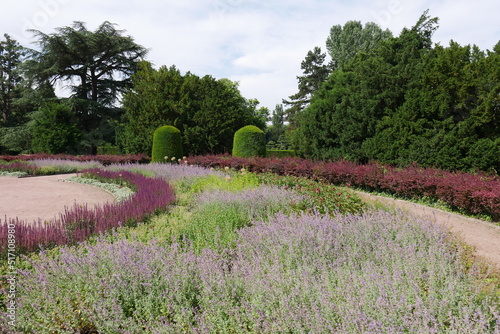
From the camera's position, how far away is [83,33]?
2795 centimetres

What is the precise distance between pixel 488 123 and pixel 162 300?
1155 centimetres

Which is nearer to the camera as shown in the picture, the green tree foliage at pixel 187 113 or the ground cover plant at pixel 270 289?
the ground cover plant at pixel 270 289

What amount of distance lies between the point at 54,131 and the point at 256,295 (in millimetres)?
25860

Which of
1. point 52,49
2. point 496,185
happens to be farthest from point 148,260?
point 52,49

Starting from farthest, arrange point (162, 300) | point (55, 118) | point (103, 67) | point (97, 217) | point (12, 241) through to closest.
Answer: point (103, 67), point (55, 118), point (97, 217), point (12, 241), point (162, 300)

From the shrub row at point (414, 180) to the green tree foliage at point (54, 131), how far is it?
16.5 meters

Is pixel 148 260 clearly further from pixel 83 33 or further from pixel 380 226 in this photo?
pixel 83 33

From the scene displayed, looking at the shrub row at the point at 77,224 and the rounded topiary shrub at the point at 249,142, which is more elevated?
the rounded topiary shrub at the point at 249,142

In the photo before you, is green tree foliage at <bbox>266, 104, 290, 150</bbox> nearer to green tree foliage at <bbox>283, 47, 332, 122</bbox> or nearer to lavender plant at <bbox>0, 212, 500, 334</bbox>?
green tree foliage at <bbox>283, 47, 332, 122</bbox>

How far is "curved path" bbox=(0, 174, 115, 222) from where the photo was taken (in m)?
6.74

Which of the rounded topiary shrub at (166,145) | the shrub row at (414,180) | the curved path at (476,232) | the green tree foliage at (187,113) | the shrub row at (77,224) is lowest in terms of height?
the curved path at (476,232)

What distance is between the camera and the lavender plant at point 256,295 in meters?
2.08

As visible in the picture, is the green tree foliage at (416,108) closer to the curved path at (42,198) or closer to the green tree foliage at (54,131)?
the curved path at (42,198)

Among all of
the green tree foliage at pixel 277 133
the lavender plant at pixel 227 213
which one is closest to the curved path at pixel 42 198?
the lavender plant at pixel 227 213
